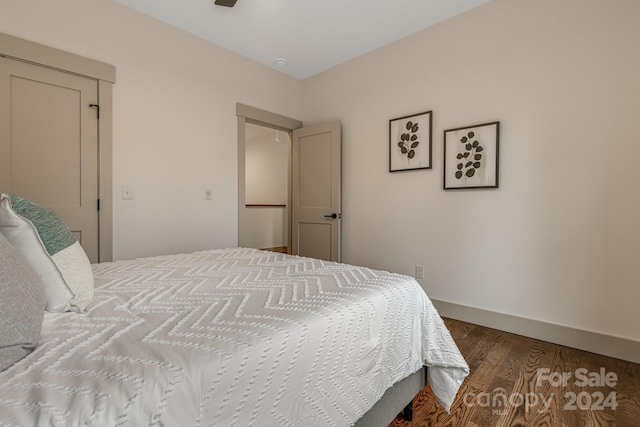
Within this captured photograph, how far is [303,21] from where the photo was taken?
2.75 meters

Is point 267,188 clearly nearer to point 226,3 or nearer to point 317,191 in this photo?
point 317,191

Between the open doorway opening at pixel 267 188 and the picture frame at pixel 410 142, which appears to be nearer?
the picture frame at pixel 410 142

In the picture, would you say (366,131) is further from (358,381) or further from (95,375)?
(95,375)

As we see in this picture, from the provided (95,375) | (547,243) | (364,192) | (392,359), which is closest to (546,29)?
(547,243)

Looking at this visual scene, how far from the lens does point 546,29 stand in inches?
89.2

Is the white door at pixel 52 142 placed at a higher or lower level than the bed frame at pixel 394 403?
higher

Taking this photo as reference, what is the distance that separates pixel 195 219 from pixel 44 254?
2.06 metres

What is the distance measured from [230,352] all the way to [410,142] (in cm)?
274

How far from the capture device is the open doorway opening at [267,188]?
5.24m

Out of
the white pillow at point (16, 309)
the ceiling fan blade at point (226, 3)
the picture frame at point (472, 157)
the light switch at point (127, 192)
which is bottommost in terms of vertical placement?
the white pillow at point (16, 309)

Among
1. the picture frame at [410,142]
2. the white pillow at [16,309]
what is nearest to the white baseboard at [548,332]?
the picture frame at [410,142]

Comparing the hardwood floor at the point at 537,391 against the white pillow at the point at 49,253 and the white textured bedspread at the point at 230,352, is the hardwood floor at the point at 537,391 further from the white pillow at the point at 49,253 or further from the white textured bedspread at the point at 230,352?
the white pillow at the point at 49,253

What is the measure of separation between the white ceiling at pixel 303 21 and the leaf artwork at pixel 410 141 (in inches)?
36.8

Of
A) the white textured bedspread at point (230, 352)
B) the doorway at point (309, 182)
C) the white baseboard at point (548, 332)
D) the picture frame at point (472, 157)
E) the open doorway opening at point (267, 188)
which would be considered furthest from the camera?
the open doorway opening at point (267, 188)
